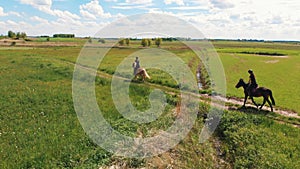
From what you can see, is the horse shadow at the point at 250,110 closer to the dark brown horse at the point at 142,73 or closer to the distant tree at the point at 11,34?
the dark brown horse at the point at 142,73

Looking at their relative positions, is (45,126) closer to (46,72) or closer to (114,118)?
(114,118)

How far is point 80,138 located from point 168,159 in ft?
14.3

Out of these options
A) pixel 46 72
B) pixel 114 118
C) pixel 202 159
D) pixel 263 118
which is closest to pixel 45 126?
pixel 114 118

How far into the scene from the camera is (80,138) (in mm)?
13062

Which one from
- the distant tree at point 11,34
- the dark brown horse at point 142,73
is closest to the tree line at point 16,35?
the distant tree at point 11,34

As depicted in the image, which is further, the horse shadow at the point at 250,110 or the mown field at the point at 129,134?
the horse shadow at the point at 250,110

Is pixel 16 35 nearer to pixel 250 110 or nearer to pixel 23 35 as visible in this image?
pixel 23 35

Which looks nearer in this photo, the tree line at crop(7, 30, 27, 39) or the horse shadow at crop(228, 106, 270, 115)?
the horse shadow at crop(228, 106, 270, 115)

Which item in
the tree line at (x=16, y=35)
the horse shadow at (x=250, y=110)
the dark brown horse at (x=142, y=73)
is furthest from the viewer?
the tree line at (x=16, y=35)

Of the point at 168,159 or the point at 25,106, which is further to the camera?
the point at 25,106

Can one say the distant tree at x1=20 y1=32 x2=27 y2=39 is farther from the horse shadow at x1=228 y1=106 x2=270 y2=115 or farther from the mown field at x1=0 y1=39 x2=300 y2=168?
the horse shadow at x1=228 y1=106 x2=270 y2=115

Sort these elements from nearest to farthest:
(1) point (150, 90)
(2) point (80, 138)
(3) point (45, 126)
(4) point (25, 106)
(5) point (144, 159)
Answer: (5) point (144, 159)
(2) point (80, 138)
(3) point (45, 126)
(4) point (25, 106)
(1) point (150, 90)

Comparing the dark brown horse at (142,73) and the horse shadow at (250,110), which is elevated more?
the dark brown horse at (142,73)

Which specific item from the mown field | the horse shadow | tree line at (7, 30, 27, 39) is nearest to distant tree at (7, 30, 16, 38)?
tree line at (7, 30, 27, 39)
